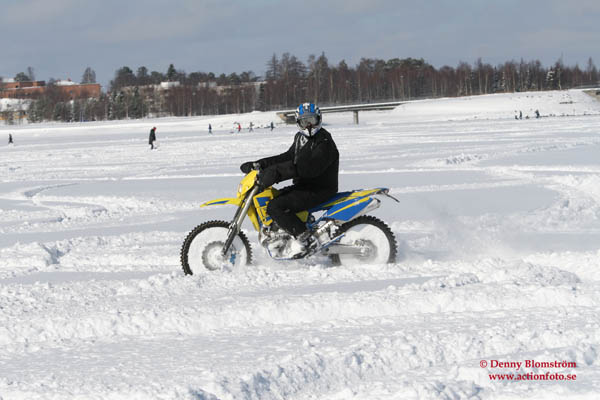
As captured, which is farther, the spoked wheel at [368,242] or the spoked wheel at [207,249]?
the spoked wheel at [368,242]

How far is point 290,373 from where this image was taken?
3.82 metres

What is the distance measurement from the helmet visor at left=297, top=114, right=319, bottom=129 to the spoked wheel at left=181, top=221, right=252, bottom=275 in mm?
1202

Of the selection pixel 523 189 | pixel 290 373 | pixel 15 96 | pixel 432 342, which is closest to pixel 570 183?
pixel 523 189

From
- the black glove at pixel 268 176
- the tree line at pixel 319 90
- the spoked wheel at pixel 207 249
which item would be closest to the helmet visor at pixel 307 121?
the black glove at pixel 268 176

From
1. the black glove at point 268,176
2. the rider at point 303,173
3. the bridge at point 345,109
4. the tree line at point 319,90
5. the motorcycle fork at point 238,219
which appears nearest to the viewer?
the black glove at point 268,176

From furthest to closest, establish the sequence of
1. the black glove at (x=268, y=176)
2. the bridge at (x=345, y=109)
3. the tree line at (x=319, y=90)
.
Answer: the tree line at (x=319, y=90) → the bridge at (x=345, y=109) → the black glove at (x=268, y=176)

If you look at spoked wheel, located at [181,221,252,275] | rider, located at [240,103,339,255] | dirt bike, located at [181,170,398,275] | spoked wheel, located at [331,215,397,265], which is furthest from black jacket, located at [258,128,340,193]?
spoked wheel, located at [181,221,252,275]

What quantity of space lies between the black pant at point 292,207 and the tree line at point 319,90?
12408 centimetres

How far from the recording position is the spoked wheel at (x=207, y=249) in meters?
6.43

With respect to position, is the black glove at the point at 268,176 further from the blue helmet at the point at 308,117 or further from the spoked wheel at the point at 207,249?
the spoked wheel at the point at 207,249

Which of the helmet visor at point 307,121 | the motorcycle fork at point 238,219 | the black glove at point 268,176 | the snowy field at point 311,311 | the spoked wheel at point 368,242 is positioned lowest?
the snowy field at point 311,311

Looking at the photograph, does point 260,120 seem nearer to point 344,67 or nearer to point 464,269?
point 344,67

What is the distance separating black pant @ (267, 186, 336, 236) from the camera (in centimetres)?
627

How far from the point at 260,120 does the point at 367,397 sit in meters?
89.6
